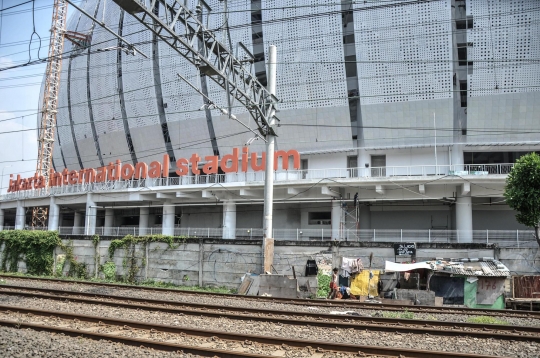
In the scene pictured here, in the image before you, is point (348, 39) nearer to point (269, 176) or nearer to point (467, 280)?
point (269, 176)

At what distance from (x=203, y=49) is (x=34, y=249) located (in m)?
20.1

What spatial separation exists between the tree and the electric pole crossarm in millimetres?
10637

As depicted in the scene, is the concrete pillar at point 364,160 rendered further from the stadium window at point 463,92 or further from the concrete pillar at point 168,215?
the concrete pillar at point 168,215

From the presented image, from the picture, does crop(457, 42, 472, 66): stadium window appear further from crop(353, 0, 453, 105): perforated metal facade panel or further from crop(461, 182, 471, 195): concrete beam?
crop(461, 182, 471, 195): concrete beam

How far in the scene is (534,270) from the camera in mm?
19469

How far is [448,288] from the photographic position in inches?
757

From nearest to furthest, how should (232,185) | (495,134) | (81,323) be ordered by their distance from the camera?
(81,323), (495,134), (232,185)

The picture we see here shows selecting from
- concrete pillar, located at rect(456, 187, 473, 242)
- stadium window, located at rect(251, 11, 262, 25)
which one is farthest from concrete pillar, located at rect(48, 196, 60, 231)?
concrete pillar, located at rect(456, 187, 473, 242)

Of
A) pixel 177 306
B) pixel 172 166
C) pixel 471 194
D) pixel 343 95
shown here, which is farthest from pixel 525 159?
pixel 172 166

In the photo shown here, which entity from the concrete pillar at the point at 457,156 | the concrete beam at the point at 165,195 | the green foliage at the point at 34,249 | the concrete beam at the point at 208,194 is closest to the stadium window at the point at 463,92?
the concrete pillar at the point at 457,156

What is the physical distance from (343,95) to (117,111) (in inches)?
984

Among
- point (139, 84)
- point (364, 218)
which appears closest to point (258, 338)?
point (364, 218)

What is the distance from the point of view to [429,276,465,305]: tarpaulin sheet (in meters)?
19.0

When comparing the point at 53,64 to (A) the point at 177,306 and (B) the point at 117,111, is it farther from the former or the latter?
(A) the point at 177,306
